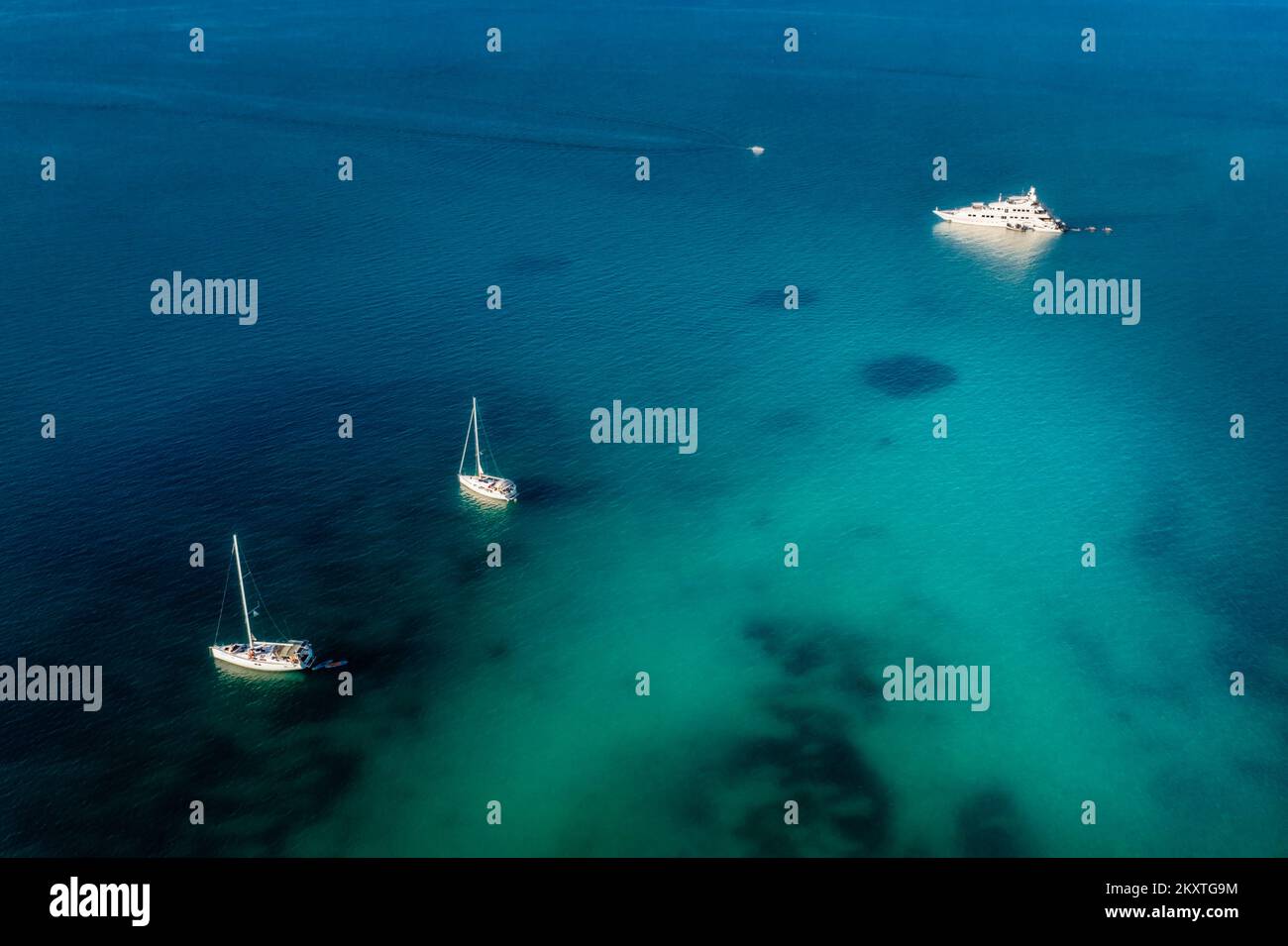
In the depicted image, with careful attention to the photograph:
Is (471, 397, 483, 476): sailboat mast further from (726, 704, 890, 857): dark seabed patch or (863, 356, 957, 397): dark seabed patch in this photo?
(863, 356, 957, 397): dark seabed patch

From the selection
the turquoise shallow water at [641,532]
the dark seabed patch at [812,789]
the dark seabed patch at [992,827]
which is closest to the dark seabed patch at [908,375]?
the turquoise shallow water at [641,532]

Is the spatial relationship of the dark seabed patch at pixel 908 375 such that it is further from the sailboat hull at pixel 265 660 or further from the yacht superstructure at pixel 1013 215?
the sailboat hull at pixel 265 660

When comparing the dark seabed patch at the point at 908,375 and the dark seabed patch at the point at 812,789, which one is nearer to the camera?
the dark seabed patch at the point at 812,789

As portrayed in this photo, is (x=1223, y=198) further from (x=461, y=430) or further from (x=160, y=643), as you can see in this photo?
(x=160, y=643)
